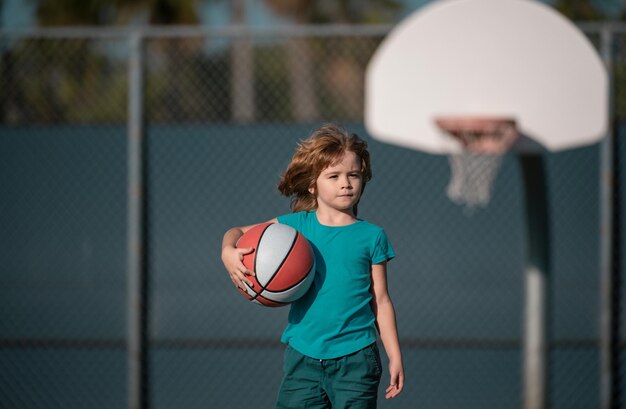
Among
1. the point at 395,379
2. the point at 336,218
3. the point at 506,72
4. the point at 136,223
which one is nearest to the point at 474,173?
the point at 506,72

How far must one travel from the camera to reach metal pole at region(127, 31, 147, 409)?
16.2 feet

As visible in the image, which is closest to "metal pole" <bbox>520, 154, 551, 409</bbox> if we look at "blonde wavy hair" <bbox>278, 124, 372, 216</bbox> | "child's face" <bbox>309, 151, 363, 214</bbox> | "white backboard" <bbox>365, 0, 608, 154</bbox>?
"white backboard" <bbox>365, 0, 608, 154</bbox>

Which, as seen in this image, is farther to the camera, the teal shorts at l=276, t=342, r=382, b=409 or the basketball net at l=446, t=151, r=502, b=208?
the basketball net at l=446, t=151, r=502, b=208

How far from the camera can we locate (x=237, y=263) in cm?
274

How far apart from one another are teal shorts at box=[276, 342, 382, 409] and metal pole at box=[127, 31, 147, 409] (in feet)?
7.57

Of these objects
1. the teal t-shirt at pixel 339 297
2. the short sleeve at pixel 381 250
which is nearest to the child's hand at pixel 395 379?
the teal t-shirt at pixel 339 297

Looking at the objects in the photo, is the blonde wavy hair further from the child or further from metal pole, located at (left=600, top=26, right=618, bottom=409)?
metal pole, located at (left=600, top=26, right=618, bottom=409)

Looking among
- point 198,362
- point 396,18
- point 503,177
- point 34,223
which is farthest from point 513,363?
point 396,18

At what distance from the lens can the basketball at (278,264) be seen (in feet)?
8.95

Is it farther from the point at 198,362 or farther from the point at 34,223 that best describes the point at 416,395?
the point at 34,223

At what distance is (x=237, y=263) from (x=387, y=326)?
510mm

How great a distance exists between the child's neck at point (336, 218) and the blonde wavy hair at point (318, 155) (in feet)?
0.32

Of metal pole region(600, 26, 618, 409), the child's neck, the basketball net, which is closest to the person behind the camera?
the child's neck

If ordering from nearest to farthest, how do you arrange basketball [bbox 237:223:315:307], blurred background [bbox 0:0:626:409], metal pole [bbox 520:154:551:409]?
1. basketball [bbox 237:223:315:307]
2. metal pole [bbox 520:154:551:409]
3. blurred background [bbox 0:0:626:409]
